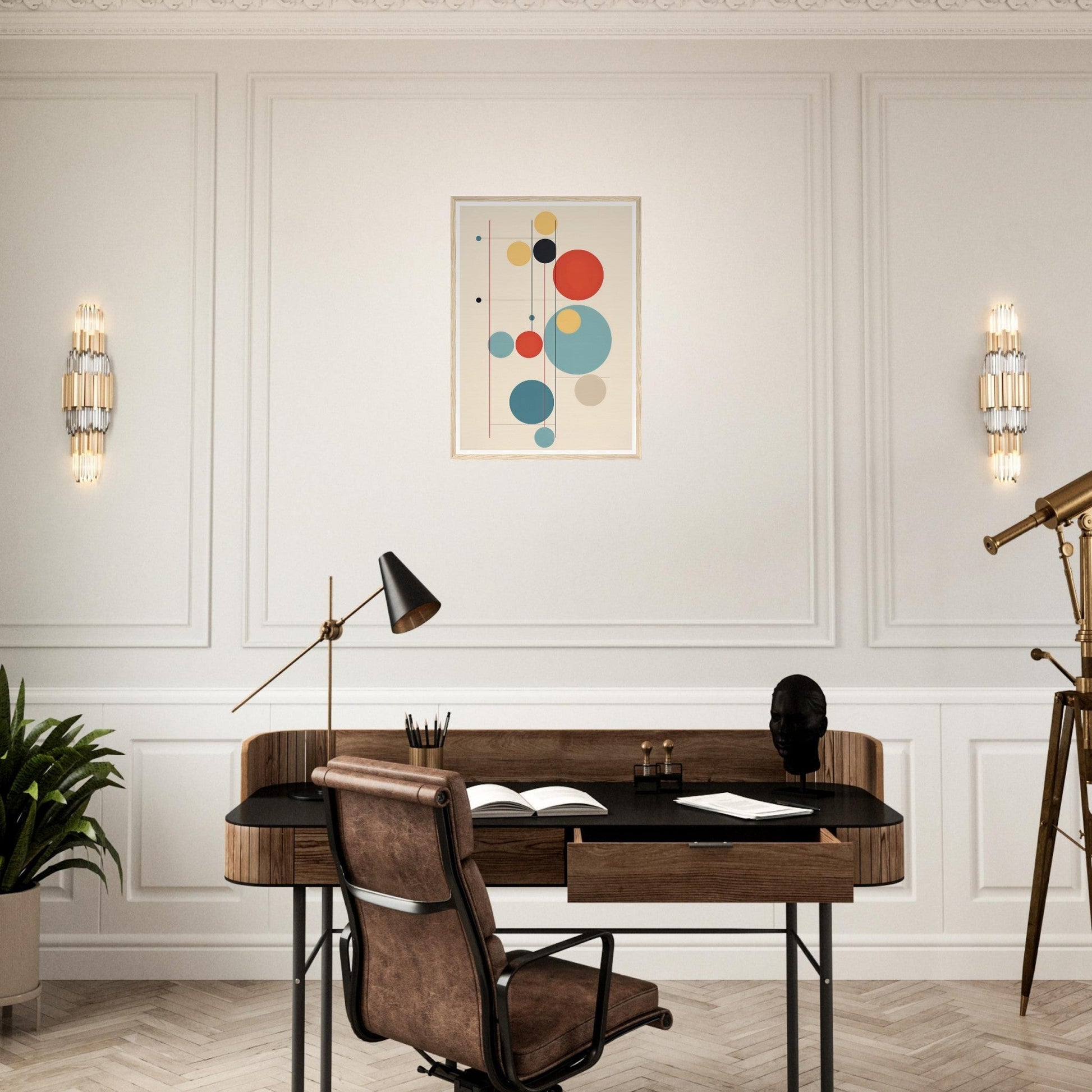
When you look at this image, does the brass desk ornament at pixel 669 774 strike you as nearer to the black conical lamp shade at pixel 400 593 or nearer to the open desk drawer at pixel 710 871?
the open desk drawer at pixel 710 871

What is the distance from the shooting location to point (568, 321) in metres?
3.55

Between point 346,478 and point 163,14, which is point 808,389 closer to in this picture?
point 346,478

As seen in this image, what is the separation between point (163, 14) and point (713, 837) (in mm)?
3314

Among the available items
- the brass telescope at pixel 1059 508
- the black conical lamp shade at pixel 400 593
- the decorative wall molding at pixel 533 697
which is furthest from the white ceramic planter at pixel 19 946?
the brass telescope at pixel 1059 508

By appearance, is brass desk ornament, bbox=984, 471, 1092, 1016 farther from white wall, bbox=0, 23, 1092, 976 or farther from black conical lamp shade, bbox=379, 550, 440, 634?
black conical lamp shade, bbox=379, 550, 440, 634

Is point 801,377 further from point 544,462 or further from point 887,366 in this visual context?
point 544,462

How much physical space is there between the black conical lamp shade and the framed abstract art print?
1.15m

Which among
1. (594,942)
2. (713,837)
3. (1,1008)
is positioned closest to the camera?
(713,837)

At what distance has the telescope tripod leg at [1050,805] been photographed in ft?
10.1

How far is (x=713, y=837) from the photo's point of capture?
2176 millimetres

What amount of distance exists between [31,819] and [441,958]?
177cm

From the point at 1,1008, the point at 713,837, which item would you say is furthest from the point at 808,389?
the point at 1,1008

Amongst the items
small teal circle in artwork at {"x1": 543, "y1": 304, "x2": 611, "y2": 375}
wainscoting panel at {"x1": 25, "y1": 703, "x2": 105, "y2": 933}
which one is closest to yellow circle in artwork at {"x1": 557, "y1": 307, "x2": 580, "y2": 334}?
small teal circle in artwork at {"x1": 543, "y1": 304, "x2": 611, "y2": 375}

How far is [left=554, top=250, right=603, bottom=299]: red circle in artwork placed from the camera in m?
3.56
